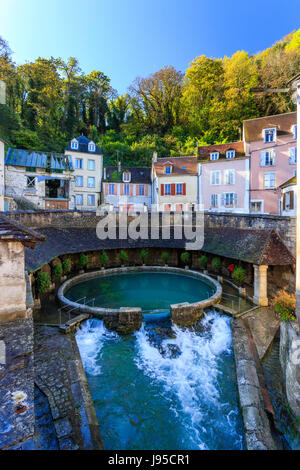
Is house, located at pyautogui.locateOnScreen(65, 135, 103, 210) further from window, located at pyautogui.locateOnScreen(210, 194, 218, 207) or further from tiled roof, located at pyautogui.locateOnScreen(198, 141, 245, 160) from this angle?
window, located at pyautogui.locateOnScreen(210, 194, 218, 207)

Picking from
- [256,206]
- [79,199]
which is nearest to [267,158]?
[256,206]

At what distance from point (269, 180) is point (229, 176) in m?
3.74

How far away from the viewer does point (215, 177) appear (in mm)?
24688

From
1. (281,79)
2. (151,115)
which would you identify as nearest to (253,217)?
(281,79)

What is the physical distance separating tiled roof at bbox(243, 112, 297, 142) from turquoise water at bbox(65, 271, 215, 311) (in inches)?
618

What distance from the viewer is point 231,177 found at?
78.0 ft

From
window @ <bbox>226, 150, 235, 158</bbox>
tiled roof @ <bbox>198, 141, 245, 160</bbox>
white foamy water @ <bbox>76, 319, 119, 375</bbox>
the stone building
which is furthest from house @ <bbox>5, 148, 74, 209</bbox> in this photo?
the stone building

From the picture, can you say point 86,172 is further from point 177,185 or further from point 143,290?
point 143,290

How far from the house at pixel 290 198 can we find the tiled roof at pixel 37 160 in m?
22.7

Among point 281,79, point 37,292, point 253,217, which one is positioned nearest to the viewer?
point 37,292

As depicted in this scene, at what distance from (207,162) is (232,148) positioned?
9.27 feet

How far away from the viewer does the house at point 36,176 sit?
80.4 ft

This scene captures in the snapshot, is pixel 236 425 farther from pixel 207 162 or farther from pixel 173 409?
pixel 207 162

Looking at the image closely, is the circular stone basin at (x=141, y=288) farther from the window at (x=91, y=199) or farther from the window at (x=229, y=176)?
the window at (x=91, y=199)
